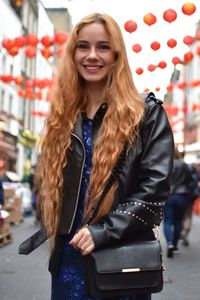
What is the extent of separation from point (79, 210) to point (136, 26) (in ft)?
30.8

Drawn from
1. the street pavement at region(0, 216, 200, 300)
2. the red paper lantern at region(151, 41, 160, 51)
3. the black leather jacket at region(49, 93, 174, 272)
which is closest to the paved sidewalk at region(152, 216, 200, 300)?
the street pavement at region(0, 216, 200, 300)

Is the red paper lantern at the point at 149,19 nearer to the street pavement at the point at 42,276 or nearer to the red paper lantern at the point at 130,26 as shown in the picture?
the red paper lantern at the point at 130,26

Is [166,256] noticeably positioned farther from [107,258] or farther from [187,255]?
[107,258]

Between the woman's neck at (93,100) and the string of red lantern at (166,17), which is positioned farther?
the string of red lantern at (166,17)

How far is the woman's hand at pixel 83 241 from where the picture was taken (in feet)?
5.96

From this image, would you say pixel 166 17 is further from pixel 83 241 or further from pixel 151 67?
pixel 83 241

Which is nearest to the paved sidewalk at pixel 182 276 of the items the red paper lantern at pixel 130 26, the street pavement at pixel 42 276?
the street pavement at pixel 42 276

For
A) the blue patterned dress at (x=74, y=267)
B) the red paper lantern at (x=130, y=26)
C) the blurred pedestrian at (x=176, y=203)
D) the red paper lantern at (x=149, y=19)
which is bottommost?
the blurred pedestrian at (x=176, y=203)

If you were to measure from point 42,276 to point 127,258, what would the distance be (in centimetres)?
504

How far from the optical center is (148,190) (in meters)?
1.88

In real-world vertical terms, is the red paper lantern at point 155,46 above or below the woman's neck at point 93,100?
above

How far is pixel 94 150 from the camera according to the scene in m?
2.01

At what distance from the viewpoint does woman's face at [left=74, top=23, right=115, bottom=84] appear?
6.86 ft

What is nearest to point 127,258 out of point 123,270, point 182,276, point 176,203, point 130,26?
point 123,270
